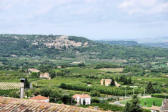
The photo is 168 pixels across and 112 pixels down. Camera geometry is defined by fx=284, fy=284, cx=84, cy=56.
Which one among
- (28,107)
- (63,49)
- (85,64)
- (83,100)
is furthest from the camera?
(63,49)

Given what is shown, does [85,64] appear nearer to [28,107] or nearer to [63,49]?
[63,49]

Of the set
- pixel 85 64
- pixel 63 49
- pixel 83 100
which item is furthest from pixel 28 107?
pixel 63 49

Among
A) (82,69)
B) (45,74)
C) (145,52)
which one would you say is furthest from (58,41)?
(45,74)

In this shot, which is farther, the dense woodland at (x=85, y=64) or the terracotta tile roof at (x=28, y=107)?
the dense woodland at (x=85, y=64)

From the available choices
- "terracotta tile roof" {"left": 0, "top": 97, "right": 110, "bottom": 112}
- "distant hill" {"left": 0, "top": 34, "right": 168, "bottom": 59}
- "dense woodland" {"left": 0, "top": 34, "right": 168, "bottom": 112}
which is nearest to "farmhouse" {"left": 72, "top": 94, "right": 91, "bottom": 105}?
"dense woodland" {"left": 0, "top": 34, "right": 168, "bottom": 112}

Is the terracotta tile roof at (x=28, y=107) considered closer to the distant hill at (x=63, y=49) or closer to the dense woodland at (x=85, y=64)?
the dense woodland at (x=85, y=64)

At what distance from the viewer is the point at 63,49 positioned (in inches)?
5940

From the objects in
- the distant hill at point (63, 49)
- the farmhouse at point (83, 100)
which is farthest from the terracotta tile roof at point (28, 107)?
the distant hill at point (63, 49)

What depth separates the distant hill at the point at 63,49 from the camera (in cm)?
13450

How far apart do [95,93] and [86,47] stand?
107285 millimetres

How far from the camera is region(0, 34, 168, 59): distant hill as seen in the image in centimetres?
13450

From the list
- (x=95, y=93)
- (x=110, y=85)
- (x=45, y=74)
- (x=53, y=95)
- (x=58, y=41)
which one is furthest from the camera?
(x=58, y=41)

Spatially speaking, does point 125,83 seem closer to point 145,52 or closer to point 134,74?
point 134,74

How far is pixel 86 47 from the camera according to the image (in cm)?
15312
